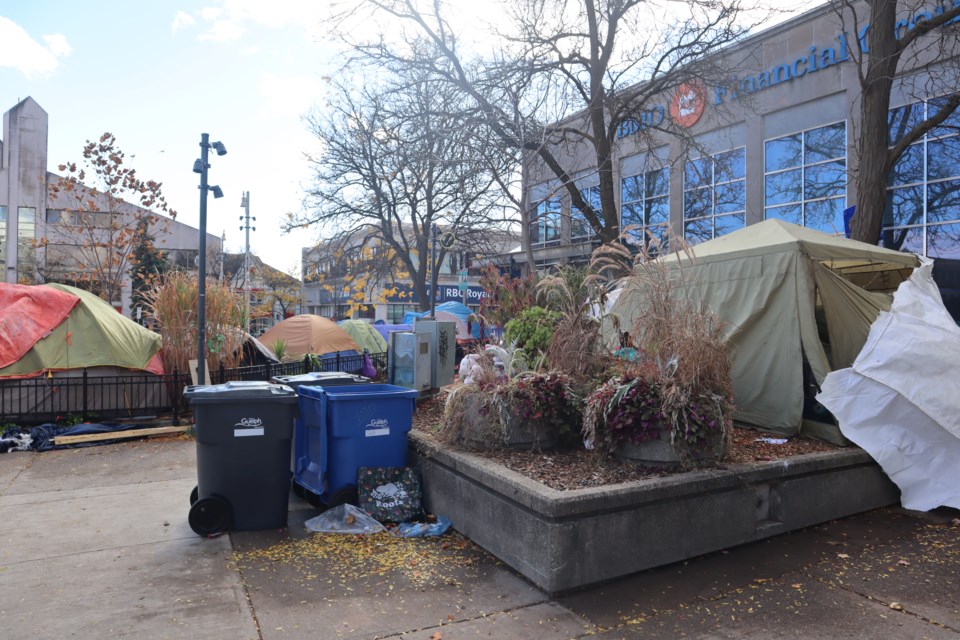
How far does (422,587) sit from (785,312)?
16.1ft

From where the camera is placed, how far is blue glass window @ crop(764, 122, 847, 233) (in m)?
18.0

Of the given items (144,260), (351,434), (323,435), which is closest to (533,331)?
(351,434)

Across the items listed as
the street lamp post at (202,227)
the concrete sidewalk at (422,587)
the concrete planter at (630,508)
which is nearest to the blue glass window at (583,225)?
the street lamp post at (202,227)

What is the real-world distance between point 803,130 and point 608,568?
1809 cm

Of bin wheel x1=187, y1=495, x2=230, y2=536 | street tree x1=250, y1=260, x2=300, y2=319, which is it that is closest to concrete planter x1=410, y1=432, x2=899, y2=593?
bin wheel x1=187, y1=495, x2=230, y2=536

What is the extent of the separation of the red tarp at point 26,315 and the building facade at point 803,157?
29.2 ft

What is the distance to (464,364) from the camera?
7105 millimetres

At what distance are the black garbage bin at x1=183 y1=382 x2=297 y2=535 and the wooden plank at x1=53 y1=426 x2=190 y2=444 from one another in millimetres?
4966

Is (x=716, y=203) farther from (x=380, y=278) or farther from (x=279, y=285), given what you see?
(x=279, y=285)

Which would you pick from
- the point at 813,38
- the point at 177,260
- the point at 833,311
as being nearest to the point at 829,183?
the point at 813,38

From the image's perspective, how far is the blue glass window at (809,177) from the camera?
1797 cm

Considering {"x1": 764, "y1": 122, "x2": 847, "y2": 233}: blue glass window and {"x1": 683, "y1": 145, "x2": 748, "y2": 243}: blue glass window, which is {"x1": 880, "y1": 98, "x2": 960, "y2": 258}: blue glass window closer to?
{"x1": 764, "y1": 122, "x2": 847, "y2": 233}: blue glass window

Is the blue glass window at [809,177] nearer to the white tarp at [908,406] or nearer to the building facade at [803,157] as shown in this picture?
the building facade at [803,157]

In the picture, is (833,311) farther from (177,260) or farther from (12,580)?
(177,260)
